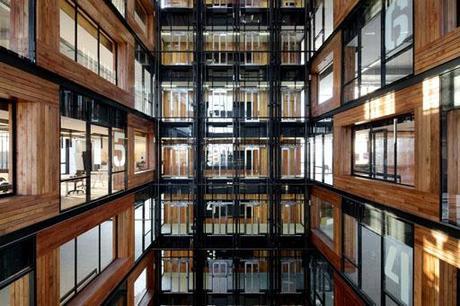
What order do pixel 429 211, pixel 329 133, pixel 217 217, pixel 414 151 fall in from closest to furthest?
pixel 429 211 < pixel 414 151 < pixel 329 133 < pixel 217 217

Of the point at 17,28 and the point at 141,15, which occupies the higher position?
the point at 141,15

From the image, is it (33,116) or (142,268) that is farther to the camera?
(142,268)

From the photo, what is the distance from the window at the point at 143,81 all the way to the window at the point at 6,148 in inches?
218

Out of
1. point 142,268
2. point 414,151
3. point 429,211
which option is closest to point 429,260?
point 429,211

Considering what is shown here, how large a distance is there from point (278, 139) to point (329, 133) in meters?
2.67

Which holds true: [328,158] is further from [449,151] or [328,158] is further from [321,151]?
[449,151]

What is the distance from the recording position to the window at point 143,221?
10703 millimetres

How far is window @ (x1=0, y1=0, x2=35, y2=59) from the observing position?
5.15 m

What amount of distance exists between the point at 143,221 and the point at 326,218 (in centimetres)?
682

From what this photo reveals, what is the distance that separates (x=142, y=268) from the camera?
11109 mm

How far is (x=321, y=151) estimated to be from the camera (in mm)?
11531

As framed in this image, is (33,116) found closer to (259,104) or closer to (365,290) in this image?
(365,290)

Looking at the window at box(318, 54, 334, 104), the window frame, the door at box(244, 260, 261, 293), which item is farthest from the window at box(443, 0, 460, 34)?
the door at box(244, 260, 261, 293)

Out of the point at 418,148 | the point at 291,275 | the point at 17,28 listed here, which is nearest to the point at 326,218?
the point at 291,275
